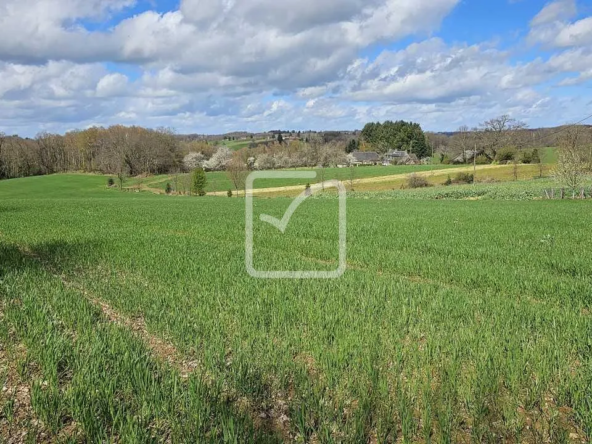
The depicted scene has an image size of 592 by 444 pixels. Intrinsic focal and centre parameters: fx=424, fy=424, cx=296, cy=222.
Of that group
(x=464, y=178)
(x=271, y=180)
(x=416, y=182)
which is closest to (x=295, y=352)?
(x=416, y=182)

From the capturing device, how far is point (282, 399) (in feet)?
16.1

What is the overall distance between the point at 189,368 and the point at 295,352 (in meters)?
1.51

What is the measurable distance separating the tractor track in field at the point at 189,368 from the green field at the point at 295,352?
0.02 metres

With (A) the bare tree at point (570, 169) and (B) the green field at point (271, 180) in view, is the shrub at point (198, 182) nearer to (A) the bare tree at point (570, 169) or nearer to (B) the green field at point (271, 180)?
(B) the green field at point (271, 180)

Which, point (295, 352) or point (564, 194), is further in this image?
point (564, 194)

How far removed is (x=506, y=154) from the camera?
99.1 m

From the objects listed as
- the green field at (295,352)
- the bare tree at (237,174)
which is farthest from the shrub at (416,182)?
the green field at (295,352)

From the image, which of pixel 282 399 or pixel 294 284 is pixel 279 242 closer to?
pixel 294 284

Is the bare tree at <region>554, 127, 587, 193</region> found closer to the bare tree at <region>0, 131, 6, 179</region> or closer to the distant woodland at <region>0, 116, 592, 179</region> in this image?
the distant woodland at <region>0, 116, 592, 179</region>

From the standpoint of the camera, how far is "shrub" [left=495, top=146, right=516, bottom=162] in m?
97.6

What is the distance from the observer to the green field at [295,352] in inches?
171

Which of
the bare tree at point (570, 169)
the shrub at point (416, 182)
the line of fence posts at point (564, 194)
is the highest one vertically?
the bare tree at point (570, 169)

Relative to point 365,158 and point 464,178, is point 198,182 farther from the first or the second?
point 365,158

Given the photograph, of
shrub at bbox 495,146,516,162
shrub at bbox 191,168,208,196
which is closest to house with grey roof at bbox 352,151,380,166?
shrub at bbox 495,146,516,162
